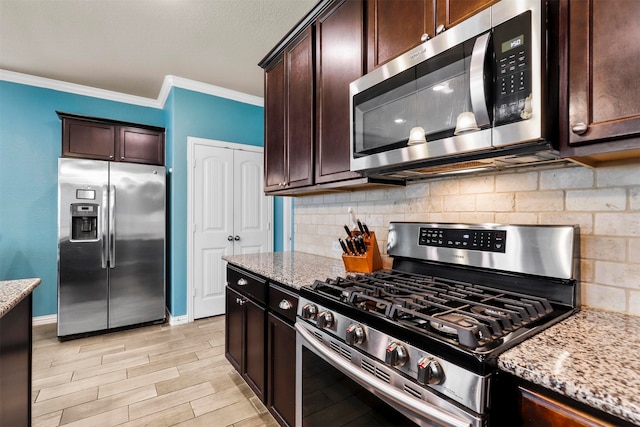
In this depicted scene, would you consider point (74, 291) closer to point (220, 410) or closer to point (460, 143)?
point (220, 410)

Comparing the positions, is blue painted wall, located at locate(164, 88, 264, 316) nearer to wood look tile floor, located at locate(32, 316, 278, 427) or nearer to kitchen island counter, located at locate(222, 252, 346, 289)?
wood look tile floor, located at locate(32, 316, 278, 427)

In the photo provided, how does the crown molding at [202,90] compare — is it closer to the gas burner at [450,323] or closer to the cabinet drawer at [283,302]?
the cabinet drawer at [283,302]

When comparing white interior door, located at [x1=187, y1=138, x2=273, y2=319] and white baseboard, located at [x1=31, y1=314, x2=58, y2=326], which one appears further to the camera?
white interior door, located at [x1=187, y1=138, x2=273, y2=319]

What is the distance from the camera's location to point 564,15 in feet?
2.92

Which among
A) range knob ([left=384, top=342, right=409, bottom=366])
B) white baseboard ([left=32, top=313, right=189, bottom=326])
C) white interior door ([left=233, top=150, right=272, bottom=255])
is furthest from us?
white interior door ([left=233, top=150, right=272, bottom=255])

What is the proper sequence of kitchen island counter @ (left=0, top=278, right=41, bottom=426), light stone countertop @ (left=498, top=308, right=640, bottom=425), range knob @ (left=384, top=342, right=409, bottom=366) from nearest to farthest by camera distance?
light stone countertop @ (left=498, top=308, right=640, bottom=425) < range knob @ (left=384, top=342, right=409, bottom=366) < kitchen island counter @ (left=0, top=278, right=41, bottom=426)

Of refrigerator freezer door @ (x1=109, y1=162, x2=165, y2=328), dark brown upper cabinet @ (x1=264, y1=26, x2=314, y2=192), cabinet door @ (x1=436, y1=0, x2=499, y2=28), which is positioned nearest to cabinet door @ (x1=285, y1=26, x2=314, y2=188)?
dark brown upper cabinet @ (x1=264, y1=26, x2=314, y2=192)

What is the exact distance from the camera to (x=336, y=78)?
1729 millimetres

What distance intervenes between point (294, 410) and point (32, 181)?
12.6 feet

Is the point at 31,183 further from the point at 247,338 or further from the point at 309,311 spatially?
the point at 309,311

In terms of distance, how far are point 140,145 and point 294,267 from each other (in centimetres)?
263

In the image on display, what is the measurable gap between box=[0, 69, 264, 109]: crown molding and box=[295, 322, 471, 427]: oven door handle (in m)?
3.39

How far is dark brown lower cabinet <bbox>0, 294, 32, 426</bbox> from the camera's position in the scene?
1220 mm

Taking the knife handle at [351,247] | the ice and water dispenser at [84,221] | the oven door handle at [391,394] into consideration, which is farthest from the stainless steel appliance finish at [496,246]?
the ice and water dispenser at [84,221]
